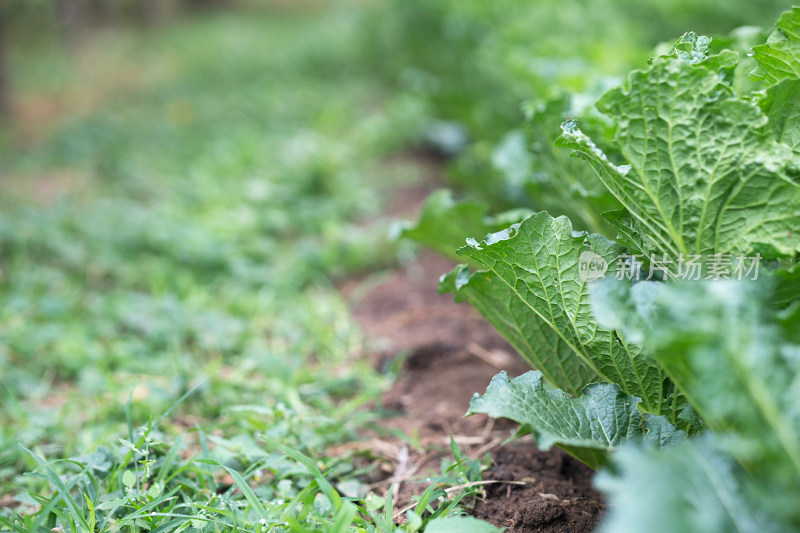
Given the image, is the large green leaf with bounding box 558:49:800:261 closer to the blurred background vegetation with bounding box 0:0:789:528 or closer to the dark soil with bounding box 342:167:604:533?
the blurred background vegetation with bounding box 0:0:789:528

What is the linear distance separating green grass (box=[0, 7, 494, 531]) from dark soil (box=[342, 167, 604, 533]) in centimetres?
13

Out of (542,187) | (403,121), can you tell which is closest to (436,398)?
(542,187)

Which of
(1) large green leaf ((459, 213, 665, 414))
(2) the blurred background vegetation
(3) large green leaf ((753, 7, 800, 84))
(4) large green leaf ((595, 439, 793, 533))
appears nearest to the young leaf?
(2) the blurred background vegetation

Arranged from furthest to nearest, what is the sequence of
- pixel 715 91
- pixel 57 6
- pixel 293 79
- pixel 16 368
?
pixel 57 6, pixel 293 79, pixel 16 368, pixel 715 91

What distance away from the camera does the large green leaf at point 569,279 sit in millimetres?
1483

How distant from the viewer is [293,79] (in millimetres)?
7930

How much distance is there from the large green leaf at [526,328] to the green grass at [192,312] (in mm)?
417

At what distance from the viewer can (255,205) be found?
4.22 metres

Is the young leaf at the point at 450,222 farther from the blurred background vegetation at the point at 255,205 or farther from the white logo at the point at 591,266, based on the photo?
the white logo at the point at 591,266

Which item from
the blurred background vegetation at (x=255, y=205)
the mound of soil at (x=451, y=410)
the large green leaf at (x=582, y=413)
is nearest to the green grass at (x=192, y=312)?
the blurred background vegetation at (x=255, y=205)

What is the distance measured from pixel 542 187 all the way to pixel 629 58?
1.35 m

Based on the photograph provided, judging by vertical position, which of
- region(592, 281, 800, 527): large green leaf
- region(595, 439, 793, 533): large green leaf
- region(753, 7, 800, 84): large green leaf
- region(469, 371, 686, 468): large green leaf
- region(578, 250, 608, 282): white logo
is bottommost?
region(469, 371, 686, 468): large green leaf

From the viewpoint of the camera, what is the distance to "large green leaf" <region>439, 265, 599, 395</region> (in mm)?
1627

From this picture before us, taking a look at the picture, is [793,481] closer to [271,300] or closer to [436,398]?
[436,398]
